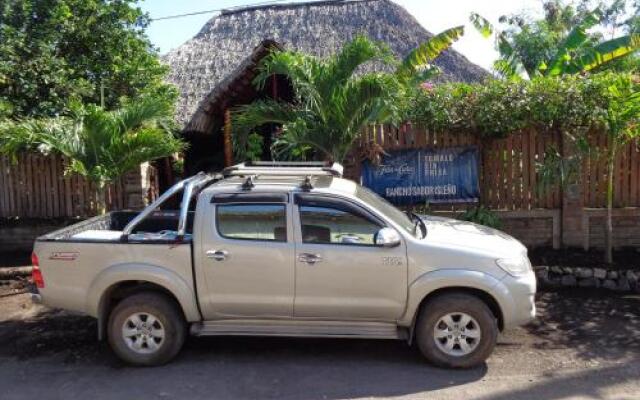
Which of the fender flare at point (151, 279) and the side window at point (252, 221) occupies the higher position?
the side window at point (252, 221)

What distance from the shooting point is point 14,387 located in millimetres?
5191

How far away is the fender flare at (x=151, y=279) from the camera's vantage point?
5395 millimetres

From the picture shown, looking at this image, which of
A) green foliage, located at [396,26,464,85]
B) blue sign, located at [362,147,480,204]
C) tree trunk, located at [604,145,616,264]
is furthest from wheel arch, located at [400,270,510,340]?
green foliage, located at [396,26,464,85]

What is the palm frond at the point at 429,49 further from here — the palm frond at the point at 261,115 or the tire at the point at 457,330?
the tire at the point at 457,330

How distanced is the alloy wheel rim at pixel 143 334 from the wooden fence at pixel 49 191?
4823 mm

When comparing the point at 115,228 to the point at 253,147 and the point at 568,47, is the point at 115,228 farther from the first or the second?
the point at 568,47

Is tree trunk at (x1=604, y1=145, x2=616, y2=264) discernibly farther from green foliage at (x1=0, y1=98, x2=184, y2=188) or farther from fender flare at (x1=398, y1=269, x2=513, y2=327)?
green foliage at (x1=0, y1=98, x2=184, y2=188)

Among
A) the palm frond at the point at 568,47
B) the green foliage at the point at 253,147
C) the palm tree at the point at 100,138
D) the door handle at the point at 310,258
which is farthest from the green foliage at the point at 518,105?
the door handle at the point at 310,258

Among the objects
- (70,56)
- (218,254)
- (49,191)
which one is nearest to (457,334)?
(218,254)

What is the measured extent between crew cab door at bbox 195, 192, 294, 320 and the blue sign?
3949mm

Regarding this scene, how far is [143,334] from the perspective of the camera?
217 inches

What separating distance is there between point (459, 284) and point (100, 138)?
5.61m

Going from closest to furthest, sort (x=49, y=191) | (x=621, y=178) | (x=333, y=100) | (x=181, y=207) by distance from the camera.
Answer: (x=181, y=207), (x=333, y=100), (x=621, y=178), (x=49, y=191)

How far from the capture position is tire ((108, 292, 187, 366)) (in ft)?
17.9
